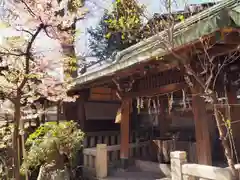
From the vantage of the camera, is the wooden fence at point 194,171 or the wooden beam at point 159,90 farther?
the wooden beam at point 159,90

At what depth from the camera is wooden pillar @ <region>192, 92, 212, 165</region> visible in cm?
412

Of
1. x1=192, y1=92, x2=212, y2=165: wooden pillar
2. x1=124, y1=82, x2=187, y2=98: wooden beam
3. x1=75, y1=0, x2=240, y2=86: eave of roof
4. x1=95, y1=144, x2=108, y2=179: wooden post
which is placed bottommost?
x1=95, y1=144, x2=108, y2=179: wooden post

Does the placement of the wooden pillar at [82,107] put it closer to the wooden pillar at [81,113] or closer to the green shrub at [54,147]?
the wooden pillar at [81,113]

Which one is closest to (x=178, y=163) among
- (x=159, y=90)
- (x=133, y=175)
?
(x=159, y=90)

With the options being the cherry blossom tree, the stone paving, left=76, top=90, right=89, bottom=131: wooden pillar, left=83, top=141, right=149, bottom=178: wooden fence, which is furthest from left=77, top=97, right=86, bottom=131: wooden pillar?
the cherry blossom tree

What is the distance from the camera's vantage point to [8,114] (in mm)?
7977

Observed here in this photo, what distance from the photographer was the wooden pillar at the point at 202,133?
412 centimetres

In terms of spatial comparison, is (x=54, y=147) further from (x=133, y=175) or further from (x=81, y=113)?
(x=81, y=113)

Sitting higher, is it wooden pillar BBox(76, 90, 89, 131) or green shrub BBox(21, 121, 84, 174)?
wooden pillar BBox(76, 90, 89, 131)

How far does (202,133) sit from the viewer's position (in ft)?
13.7

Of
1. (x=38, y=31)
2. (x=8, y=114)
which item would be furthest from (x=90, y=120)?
(x=38, y=31)

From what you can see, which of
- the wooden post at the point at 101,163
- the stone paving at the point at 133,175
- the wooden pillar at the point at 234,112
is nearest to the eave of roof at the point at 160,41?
the wooden post at the point at 101,163

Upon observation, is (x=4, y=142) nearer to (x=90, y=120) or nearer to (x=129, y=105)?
(x=90, y=120)

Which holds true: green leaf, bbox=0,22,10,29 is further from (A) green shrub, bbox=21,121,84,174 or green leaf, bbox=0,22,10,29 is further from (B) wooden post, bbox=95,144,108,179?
(B) wooden post, bbox=95,144,108,179
